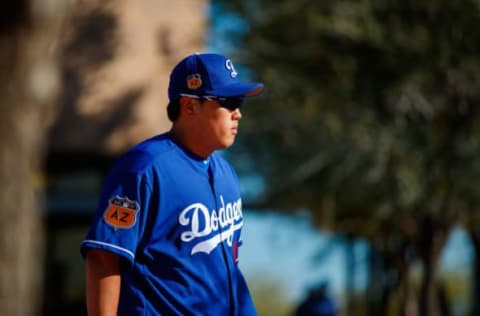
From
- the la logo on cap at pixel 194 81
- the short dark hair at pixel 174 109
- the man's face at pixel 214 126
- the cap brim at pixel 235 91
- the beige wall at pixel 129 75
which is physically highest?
the beige wall at pixel 129 75

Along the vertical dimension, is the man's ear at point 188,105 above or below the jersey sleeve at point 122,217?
above

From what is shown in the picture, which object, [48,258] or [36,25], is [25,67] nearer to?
[36,25]

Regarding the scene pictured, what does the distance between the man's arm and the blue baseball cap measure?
739 millimetres

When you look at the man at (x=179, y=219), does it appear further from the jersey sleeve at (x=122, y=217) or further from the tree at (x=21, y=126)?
the tree at (x=21, y=126)

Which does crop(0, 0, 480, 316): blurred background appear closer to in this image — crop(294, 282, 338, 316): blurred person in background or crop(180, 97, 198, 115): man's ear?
crop(294, 282, 338, 316): blurred person in background

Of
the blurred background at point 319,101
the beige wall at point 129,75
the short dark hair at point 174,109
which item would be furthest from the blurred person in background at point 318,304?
the short dark hair at point 174,109

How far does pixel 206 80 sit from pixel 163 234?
657 mm

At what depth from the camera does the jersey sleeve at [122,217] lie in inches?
200

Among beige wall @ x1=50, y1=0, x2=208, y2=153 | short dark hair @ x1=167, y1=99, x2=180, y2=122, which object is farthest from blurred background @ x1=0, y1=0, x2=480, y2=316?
short dark hair @ x1=167, y1=99, x2=180, y2=122

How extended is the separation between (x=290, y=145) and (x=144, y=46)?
2.03m

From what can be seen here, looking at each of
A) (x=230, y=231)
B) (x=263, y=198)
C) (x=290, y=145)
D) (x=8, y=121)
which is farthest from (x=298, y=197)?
(x=8, y=121)

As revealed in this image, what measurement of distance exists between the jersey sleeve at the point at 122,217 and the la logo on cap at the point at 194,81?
0.47 metres

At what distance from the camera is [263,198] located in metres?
15.1

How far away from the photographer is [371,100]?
44.3 ft
